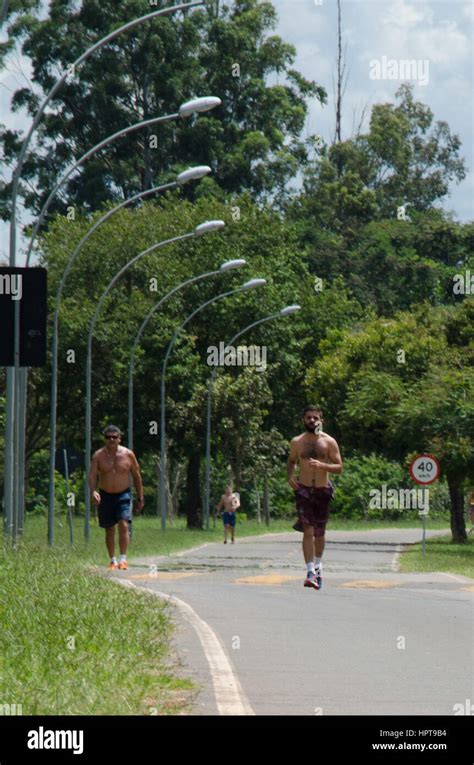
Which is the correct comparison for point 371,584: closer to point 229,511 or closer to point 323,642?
point 323,642

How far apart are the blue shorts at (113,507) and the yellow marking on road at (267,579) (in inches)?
150

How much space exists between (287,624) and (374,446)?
3796 cm

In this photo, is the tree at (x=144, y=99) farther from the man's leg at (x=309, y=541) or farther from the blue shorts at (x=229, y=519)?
the man's leg at (x=309, y=541)

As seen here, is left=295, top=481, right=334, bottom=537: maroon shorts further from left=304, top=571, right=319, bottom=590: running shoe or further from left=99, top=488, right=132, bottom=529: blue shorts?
left=99, top=488, right=132, bottom=529: blue shorts

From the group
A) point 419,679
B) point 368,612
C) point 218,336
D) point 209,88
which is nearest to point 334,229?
point 209,88

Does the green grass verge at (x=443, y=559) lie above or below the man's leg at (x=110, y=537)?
below

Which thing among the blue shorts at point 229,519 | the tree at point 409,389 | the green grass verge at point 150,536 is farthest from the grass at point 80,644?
the blue shorts at point 229,519

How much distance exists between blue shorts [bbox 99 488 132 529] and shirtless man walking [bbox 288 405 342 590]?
8.88 feet

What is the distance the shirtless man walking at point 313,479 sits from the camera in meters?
17.3

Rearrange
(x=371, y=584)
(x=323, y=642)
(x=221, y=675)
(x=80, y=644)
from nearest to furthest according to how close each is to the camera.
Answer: (x=221, y=675), (x=80, y=644), (x=323, y=642), (x=371, y=584)

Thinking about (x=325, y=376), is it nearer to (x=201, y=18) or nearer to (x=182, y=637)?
(x=201, y=18)

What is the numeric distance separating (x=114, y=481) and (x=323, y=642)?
712cm

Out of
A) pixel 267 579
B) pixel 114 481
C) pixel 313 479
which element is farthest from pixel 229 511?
pixel 313 479

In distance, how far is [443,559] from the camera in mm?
37250
